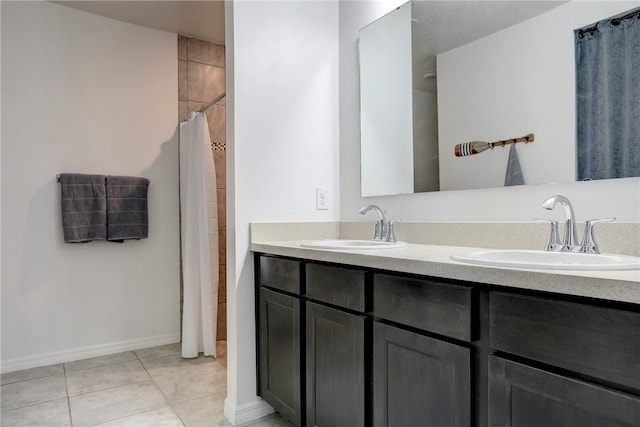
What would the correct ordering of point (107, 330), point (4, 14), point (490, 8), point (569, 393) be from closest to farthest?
point (569, 393) < point (490, 8) < point (4, 14) < point (107, 330)

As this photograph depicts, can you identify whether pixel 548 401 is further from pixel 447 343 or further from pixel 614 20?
pixel 614 20

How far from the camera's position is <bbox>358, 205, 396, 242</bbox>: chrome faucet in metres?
1.94

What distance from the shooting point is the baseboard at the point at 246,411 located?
2.01m

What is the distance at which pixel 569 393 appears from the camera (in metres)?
0.87

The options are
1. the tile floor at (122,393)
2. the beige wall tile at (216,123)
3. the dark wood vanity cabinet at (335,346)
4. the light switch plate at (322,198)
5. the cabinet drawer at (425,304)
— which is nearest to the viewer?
the cabinet drawer at (425,304)

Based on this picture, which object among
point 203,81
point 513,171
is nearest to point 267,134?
point 513,171

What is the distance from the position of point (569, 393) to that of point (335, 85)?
6.44 ft

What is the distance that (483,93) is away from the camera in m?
1.70

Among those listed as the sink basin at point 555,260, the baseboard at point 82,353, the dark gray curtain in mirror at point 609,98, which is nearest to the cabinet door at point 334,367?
the sink basin at point 555,260

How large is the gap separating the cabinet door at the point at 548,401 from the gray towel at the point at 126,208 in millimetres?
2684

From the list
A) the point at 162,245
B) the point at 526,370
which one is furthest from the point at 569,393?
the point at 162,245

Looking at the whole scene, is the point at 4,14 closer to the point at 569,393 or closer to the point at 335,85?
the point at 335,85

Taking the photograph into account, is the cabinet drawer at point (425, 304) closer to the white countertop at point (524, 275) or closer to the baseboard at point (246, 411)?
the white countertop at point (524, 275)

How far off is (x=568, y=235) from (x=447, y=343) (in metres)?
0.55
